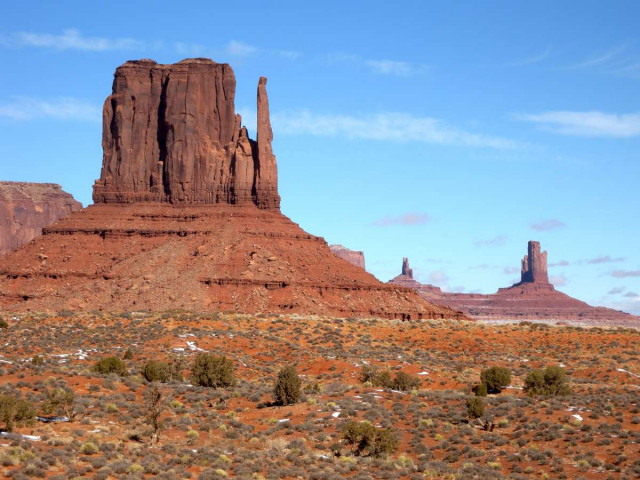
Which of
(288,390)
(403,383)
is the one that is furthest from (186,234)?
(288,390)

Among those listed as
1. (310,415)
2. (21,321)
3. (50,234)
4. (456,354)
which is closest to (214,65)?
(50,234)

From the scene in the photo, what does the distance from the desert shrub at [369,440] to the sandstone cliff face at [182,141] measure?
78.2m

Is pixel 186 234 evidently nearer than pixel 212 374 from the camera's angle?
No

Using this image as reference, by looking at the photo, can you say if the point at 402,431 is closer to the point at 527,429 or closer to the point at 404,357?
the point at 527,429

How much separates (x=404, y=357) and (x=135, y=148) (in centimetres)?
6108

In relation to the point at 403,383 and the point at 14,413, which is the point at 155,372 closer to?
the point at 403,383

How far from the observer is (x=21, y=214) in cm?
19188

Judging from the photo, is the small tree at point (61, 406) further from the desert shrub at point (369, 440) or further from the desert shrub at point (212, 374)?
the desert shrub at point (212, 374)

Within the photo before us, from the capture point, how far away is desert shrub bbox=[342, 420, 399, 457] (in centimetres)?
3209

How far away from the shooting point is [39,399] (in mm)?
35844

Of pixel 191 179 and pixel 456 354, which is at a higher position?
pixel 191 179

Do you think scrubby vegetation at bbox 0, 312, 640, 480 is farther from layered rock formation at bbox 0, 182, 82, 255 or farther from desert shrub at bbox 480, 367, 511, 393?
layered rock formation at bbox 0, 182, 82, 255

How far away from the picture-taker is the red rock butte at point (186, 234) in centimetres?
9312

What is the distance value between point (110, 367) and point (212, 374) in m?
5.21
